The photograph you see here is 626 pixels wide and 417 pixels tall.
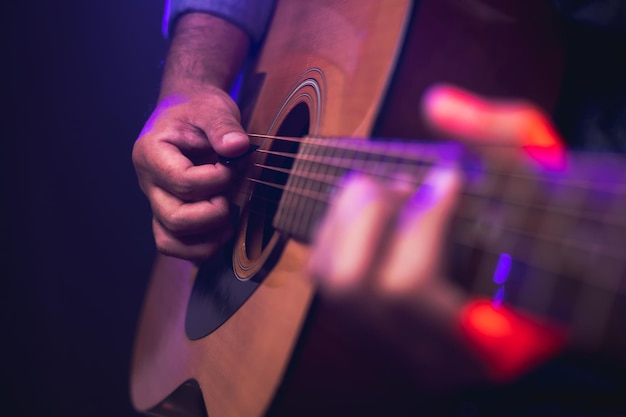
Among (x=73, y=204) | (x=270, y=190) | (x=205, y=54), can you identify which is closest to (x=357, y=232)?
(x=270, y=190)

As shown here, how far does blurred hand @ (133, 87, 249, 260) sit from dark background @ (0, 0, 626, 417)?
0.69 metres

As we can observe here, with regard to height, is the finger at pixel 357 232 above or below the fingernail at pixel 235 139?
below

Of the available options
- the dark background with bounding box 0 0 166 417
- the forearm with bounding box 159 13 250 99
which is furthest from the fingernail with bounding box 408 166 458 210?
the dark background with bounding box 0 0 166 417

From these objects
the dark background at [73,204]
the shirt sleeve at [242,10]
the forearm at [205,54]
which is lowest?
the dark background at [73,204]

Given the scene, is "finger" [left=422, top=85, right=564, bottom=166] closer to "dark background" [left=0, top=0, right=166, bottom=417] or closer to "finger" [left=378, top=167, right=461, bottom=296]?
"finger" [left=378, top=167, right=461, bottom=296]

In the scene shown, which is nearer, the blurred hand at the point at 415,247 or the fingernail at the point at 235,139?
the blurred hand at the point at 415,247

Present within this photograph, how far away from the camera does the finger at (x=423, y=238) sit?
0.36m

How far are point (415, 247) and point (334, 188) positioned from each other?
0.16 metres

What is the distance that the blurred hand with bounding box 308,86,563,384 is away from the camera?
1.20 ft

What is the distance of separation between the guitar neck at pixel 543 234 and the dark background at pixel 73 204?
56.1 inches

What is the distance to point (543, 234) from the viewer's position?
33cm

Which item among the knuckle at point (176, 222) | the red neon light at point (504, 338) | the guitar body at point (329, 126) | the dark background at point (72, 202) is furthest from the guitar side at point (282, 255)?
the dark background at point (72, 202)

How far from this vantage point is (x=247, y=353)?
640 mm

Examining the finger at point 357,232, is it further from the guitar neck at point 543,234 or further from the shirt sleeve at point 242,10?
the shirt sleeve at point 242,10
